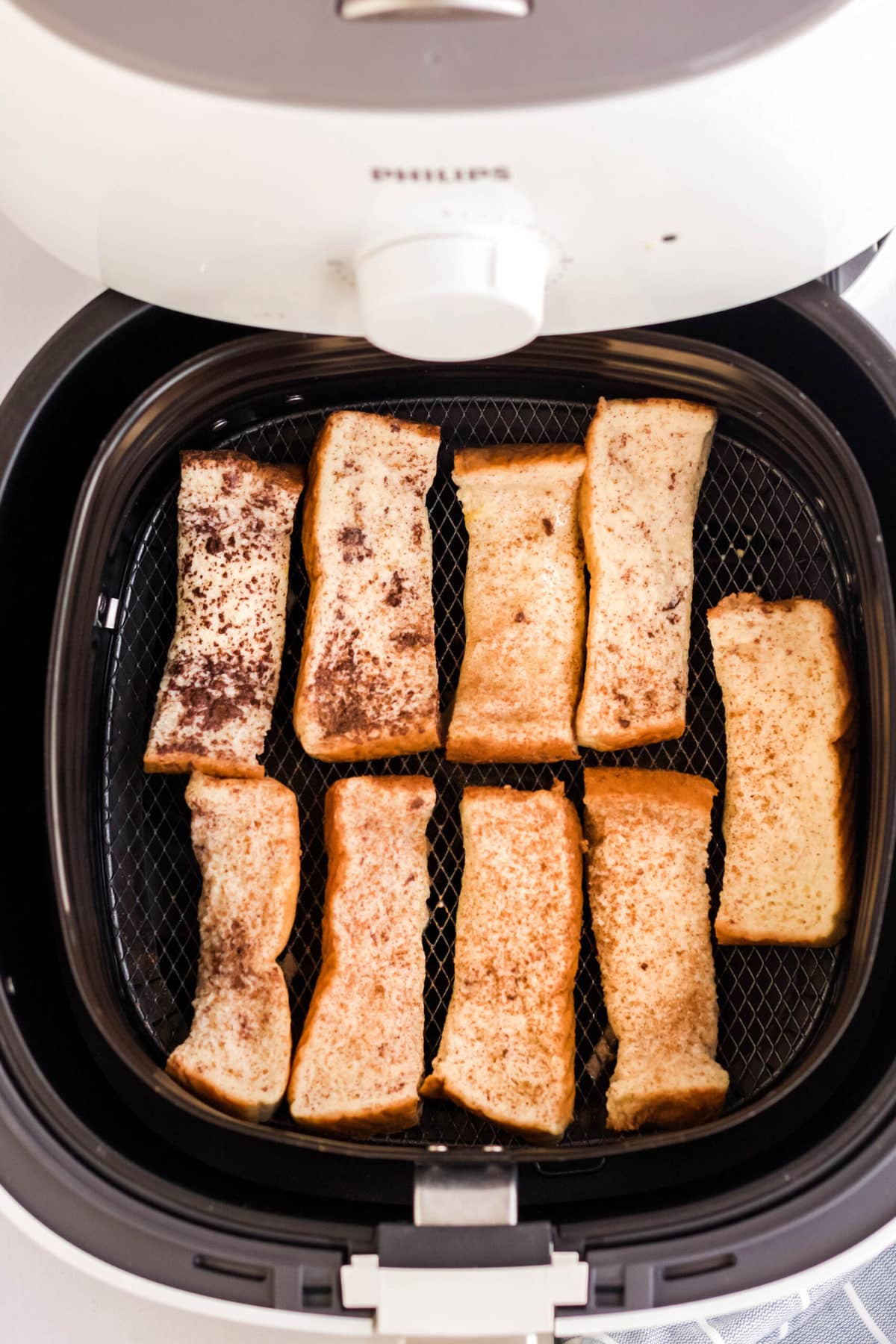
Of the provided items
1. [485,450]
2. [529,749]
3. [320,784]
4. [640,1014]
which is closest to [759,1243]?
[640,1014]

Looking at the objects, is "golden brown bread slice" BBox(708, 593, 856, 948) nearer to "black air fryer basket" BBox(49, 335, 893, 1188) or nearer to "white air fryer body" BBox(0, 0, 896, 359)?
"black air fryer basket" BBox(49, 335, 893, 1188)

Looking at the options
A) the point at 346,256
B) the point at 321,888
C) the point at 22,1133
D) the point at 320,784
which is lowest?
the point at 22,1133

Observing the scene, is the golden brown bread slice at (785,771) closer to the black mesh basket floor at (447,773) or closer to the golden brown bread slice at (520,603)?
the black mesh basket floor at (447,773)

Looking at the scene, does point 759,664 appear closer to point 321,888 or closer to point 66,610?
point 321,888

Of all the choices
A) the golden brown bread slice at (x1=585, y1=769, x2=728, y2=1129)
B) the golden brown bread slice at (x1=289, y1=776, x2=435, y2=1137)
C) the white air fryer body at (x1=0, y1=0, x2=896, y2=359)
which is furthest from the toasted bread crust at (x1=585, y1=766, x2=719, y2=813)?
the white air fryer body at (x1=0, y1=0, x2=896, y2=359)

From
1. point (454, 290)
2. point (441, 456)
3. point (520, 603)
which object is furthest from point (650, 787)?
point (454, 290)

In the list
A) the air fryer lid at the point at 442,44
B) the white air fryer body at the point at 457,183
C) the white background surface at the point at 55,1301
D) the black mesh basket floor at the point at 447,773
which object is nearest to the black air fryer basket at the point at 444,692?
the black mesh basket floor at the point at 447,773

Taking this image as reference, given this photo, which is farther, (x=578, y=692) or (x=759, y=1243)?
(x=578, y=692)
